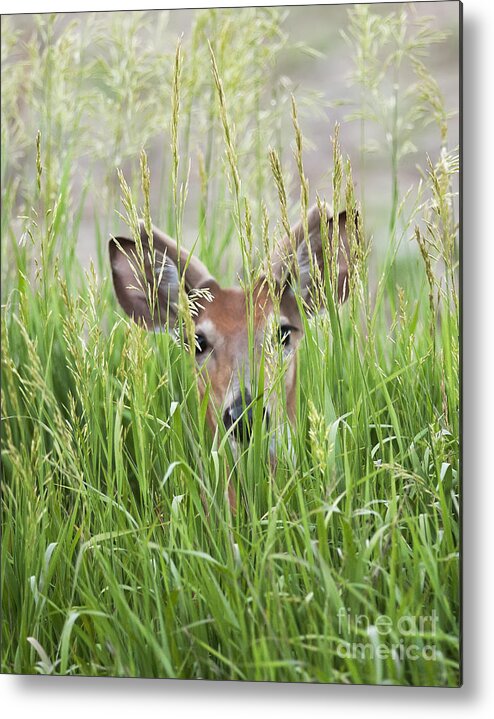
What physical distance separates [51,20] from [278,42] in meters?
0.51

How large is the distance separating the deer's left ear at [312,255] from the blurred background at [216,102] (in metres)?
0.05

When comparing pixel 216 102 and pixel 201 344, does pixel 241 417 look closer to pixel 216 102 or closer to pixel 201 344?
pixel 201 344

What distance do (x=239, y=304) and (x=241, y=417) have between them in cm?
24

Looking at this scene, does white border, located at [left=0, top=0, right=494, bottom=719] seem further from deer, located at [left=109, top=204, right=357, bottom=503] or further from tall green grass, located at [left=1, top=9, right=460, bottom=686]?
deer, located at [left=109, top=204, right=357, bottom=503]

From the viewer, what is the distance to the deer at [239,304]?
1872mm

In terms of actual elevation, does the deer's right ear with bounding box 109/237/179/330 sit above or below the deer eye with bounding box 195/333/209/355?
above

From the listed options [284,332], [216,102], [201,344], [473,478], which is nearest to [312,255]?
[284,332]

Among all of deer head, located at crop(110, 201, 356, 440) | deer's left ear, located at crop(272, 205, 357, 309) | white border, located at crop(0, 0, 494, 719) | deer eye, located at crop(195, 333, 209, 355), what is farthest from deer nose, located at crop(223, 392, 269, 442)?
white border, located at crop(0, 0, 494, 719)

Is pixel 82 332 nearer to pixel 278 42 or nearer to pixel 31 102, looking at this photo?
pixel 31 102

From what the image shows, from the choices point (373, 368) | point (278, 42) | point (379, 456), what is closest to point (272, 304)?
point (373, 368)

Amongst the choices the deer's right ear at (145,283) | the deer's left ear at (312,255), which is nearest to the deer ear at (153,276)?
the deer's right ear at (145,283)

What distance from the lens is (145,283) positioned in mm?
1912

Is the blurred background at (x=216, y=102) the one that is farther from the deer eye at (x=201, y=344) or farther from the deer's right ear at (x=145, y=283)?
the deer eye at (x=201, y=344)

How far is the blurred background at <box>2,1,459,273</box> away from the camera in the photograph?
188 cm
